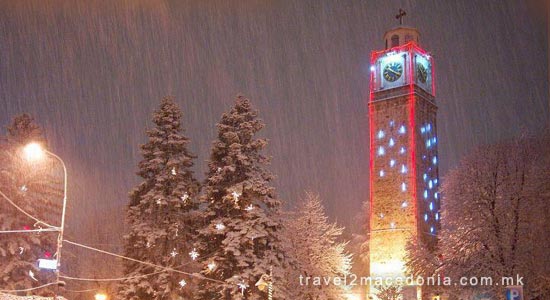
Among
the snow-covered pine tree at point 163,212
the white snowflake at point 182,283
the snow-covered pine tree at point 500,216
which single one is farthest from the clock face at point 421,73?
the white snowflake at point 182,283

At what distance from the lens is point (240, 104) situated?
33.9 meters

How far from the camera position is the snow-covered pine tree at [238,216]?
31016 millimetres

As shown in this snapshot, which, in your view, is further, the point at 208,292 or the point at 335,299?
the point at 335,299

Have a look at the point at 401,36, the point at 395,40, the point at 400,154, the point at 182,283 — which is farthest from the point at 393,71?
the point at 182,283

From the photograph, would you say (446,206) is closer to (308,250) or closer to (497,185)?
(497,185)

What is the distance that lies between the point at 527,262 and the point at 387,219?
22.6 meters

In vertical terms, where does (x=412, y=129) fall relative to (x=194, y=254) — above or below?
above

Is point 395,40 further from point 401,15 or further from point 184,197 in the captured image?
point 184,197

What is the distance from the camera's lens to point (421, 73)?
193 ft

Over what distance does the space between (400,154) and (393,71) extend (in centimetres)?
856

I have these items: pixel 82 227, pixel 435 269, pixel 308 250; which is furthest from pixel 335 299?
pixel 82 227

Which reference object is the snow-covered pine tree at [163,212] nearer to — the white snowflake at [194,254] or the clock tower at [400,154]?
the white snowflake at [194,254]

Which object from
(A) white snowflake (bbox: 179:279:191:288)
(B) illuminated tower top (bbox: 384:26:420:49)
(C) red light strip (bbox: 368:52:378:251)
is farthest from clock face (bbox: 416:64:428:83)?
(A) white snowflake (bbox: 179:279:191:288)

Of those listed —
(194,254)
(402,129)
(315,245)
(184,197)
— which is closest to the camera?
(194,254)
